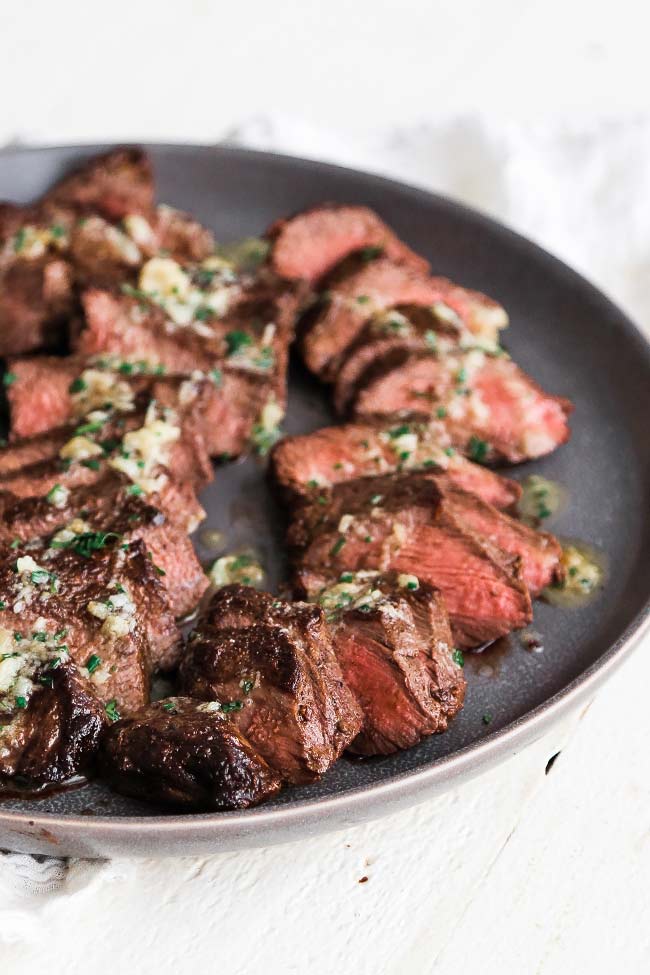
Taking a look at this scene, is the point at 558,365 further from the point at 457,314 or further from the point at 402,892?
the point at 402,892

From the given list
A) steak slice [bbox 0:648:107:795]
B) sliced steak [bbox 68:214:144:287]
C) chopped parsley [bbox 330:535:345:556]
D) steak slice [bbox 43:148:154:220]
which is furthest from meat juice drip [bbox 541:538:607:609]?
steak slice [bbox 43:148:154:220]

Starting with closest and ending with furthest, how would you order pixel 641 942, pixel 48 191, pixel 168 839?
pixel 168 839
pixel 641 942
pixel 48 191

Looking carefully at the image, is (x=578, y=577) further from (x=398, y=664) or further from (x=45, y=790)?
(x=45, y=790)

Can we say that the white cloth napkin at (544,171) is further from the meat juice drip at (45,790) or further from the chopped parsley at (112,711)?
the meat juice drip at (45,790)

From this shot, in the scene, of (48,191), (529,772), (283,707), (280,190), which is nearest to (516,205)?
(280,190)

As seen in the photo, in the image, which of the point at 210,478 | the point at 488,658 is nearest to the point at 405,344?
the point at 210,478

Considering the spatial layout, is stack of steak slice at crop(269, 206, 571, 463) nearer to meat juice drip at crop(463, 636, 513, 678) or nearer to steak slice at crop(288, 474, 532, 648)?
steak slice at crop(288, 474, 532, 648)
